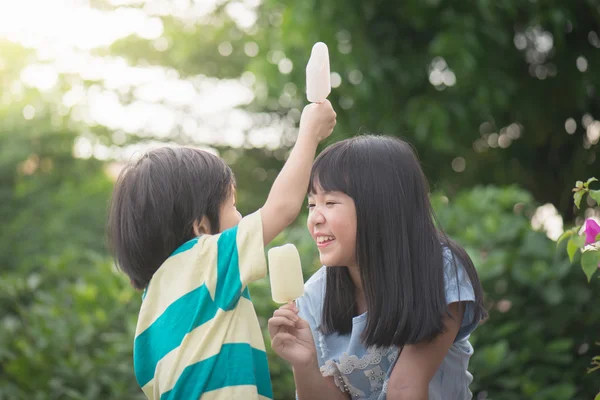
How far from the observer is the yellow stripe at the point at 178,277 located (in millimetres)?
2064

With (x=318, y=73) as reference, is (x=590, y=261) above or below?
below

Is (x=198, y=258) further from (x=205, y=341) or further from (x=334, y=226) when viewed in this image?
(x=334, y=226)

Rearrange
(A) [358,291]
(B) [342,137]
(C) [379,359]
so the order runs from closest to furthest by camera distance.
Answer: (C) [379,359]
(A) [358,291]
(B) [342,137]

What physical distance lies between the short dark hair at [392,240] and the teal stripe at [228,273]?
0.34 meters

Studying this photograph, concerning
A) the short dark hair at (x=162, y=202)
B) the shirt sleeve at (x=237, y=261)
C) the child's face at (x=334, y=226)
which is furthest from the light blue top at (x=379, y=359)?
the short dark hair at (x=162, y=202)

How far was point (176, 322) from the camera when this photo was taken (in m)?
2.06

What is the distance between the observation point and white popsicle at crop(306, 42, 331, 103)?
2051mm

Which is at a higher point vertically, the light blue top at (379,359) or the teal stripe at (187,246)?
the teal stripe at (187,246)

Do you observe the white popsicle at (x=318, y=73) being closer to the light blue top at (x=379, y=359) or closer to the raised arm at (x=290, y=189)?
the raised arm at (x=290, y=189)

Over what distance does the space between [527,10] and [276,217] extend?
432 cm

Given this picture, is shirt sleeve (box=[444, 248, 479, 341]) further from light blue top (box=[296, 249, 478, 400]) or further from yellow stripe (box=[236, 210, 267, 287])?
yellow stripe (box=[236, 210, 267, 287])

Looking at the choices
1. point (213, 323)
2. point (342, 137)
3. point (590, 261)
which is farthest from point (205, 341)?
point (342, 137)

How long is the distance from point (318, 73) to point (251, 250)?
1.76 ft

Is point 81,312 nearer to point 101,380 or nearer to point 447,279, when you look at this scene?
point 101,380
